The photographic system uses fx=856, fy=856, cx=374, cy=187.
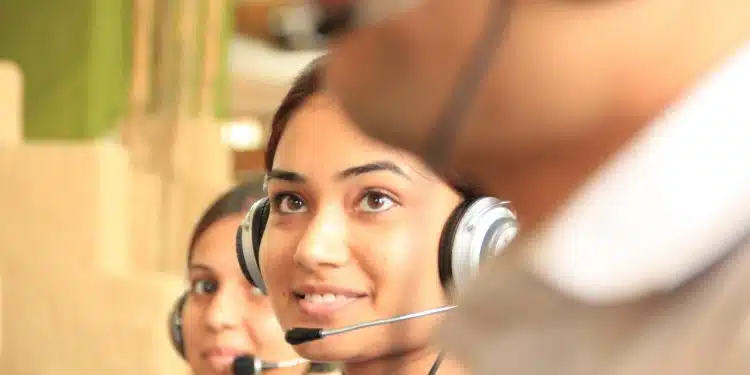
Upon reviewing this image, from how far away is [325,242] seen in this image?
465mm

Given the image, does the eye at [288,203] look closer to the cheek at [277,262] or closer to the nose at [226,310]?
the cheek at [277,262]

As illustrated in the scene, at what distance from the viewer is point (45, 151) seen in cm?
105

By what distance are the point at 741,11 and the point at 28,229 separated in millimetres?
920

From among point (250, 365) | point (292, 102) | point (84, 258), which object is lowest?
point (84, 258)

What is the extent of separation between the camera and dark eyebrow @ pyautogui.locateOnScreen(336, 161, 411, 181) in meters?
0.46

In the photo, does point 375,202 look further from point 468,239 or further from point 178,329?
point 178,329

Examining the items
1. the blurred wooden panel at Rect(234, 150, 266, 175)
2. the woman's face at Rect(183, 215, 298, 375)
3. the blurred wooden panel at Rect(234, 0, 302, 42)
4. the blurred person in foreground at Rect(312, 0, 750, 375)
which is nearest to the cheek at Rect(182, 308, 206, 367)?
the woman's face at Rect(183, 215, 298, 375)

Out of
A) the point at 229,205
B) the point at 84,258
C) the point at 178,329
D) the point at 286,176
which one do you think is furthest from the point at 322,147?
the point at 84,258

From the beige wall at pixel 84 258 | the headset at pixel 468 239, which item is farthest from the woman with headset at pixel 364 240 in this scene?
the beige wall at pixel 84 258

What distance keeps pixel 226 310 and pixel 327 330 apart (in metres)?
0.17

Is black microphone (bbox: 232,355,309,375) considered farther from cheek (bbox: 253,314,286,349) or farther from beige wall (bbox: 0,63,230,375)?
beige wall (bbox: 0,63,230,375)

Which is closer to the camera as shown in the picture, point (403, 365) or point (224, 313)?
point (403, 365)

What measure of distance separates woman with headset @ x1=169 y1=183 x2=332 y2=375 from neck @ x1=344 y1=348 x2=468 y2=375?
97 mm

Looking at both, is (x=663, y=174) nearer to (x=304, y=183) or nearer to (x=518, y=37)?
(x=518, y=37)
